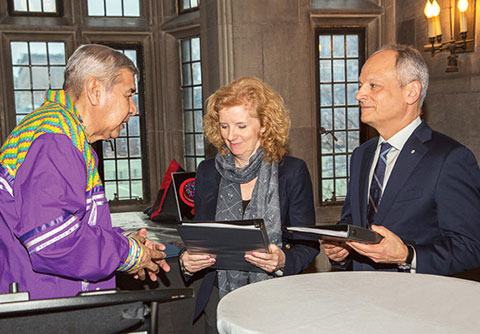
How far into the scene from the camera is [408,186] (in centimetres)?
193

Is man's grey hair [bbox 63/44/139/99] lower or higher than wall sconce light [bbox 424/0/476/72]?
lower

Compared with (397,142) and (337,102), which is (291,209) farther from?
(337,102)

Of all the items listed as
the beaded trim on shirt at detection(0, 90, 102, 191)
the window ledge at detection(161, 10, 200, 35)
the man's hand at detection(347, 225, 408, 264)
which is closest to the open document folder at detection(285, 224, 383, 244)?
the man's hand at detection(347, 225, 408, 264)

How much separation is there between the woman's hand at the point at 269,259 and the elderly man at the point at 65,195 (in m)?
0.38

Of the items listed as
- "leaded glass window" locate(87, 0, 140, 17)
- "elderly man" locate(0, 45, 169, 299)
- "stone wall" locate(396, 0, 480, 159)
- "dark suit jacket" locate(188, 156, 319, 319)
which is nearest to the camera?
"elderly man" locate(0, 45, 169, 299)

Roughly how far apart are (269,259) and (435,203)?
2.15ft

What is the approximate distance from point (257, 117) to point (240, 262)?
68 cm

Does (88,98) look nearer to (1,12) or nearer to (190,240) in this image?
(190,240)

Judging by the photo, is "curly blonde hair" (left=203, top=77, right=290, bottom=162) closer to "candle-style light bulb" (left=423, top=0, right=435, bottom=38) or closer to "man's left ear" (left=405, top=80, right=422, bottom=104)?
"man's left ear" (left=405, top=80, right=422, bottom=104)

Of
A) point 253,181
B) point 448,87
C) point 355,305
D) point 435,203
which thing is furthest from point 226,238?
point 448,87

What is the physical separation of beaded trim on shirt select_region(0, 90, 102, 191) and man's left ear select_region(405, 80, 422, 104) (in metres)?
1.24

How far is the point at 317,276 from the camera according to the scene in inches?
69.0

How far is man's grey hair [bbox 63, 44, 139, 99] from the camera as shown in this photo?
71.0 inches

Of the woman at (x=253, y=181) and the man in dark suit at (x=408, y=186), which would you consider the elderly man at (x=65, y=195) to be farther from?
the man in dark suit at (x=408, y=186)
